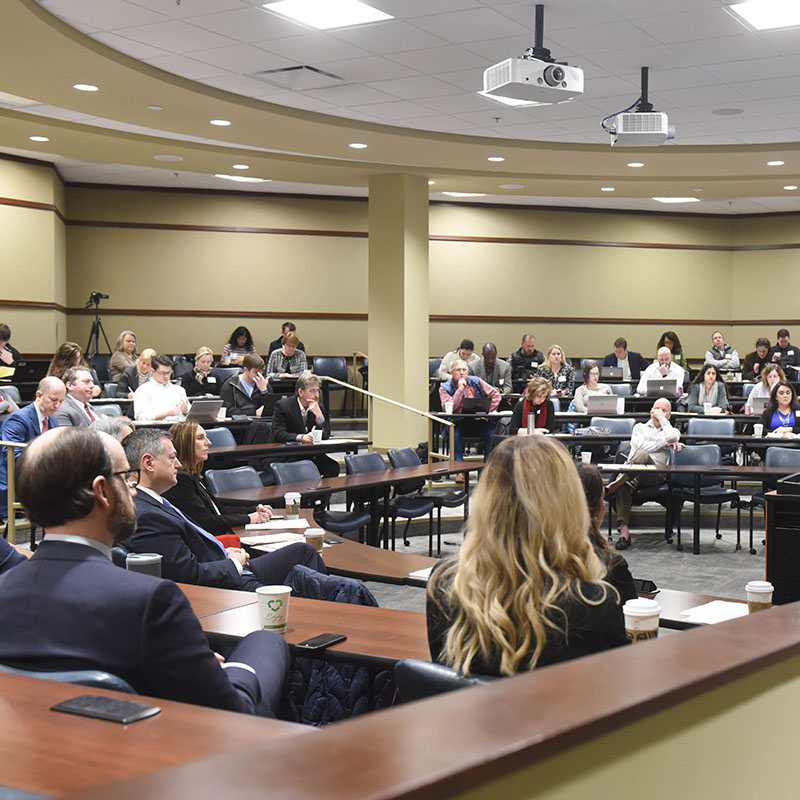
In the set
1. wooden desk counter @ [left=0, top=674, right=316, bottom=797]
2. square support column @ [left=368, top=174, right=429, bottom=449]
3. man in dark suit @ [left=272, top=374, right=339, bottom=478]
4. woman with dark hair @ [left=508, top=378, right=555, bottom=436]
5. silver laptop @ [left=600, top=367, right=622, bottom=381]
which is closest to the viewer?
wooden desk counter @ [left=0, top=674, right=316, bottom=797]

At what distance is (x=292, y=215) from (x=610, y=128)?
7.84 meters

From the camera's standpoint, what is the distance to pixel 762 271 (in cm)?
1619

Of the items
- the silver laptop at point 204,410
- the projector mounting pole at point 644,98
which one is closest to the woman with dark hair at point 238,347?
the silver laptop at point 204,410

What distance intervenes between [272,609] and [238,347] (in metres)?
10.9

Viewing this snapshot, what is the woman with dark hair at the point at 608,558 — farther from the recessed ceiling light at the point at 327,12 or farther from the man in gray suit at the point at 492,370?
the man in gray suit at the point at 492,370

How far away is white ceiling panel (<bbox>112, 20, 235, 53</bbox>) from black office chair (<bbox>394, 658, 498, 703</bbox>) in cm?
545

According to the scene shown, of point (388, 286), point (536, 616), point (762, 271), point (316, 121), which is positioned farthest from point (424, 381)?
point (536, 616)

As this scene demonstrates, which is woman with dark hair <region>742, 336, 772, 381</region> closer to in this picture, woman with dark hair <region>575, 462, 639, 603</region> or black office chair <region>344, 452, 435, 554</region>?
black office chair <region>344, 452, 435, 554</region>

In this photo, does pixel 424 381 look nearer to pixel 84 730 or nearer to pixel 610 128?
pixel 610 128

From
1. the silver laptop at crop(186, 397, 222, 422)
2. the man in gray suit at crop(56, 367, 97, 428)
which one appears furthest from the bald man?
the man in gray suit at crop(56, 367, 97, 428)

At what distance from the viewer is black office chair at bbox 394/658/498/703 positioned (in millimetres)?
1958

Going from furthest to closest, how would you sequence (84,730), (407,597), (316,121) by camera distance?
(316,121) → (407,597) → (84,730)

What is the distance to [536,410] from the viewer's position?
9586 mm

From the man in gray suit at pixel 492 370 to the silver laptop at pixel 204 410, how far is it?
14.8ft
